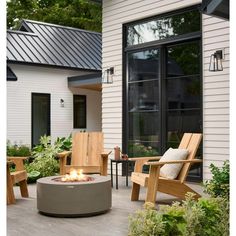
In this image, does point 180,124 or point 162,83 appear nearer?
point 180,124

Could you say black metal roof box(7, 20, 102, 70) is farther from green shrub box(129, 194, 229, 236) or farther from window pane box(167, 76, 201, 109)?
green shrub box(129, 194, 229, 236)

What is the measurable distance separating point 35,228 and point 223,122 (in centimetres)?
381

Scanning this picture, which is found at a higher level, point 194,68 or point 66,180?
point 194,68

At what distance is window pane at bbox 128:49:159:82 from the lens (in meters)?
8.10

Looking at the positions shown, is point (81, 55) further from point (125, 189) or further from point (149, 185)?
point (149, 185)

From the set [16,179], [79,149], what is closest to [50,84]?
[79,149]

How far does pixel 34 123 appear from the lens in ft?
41.5

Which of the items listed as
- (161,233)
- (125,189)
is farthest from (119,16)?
(161,233)

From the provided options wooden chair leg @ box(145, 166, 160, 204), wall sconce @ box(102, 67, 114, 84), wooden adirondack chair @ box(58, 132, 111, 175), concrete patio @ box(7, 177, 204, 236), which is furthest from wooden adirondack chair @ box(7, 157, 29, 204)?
wall sconce @ box(102, 67, 114, 84)

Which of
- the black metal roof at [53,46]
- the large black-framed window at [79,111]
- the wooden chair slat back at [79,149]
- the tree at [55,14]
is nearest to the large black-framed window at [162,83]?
the wooden chair slat back at [79,149]

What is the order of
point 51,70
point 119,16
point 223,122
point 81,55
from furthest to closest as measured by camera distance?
1. point 81,55
2. point 51,70
3. point 119,16
4. point 223,122

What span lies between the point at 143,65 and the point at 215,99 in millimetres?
2061

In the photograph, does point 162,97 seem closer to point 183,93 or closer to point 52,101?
point 183,93

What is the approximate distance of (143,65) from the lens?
8.39 m
